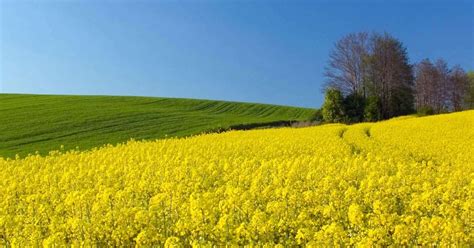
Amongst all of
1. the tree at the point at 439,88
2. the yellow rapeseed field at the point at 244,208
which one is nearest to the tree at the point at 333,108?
the tree at the point at 439,88

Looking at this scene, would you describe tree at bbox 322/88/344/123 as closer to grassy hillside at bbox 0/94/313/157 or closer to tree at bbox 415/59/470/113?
grassy hillside at bbox 0/94/313/157

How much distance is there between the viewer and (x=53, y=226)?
710 cm

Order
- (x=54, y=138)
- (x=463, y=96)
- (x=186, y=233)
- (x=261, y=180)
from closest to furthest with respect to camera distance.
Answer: (x=186, y=233) → (x=261, y=180) → (x=54, y=138) → (x=463, y=96)

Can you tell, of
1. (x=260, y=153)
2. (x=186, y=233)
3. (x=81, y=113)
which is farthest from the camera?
(x=81, y=113)

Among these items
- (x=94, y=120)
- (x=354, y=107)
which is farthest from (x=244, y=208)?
(x=354, y=107)

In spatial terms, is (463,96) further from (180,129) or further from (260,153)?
(260,153)

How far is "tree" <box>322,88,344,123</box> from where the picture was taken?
189ft

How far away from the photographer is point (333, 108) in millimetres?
57656

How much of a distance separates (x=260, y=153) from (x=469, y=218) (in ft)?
34.9

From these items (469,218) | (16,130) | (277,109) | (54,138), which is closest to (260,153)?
(469,218)

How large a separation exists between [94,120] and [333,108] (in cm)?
2688

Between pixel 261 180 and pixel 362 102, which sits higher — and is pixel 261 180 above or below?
below

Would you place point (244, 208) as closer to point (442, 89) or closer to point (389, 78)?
point (389, 78)

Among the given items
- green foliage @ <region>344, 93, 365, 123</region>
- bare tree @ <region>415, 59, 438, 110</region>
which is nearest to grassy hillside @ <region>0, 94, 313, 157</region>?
green foliage @ <region>344, 93, 365, 123</region>
